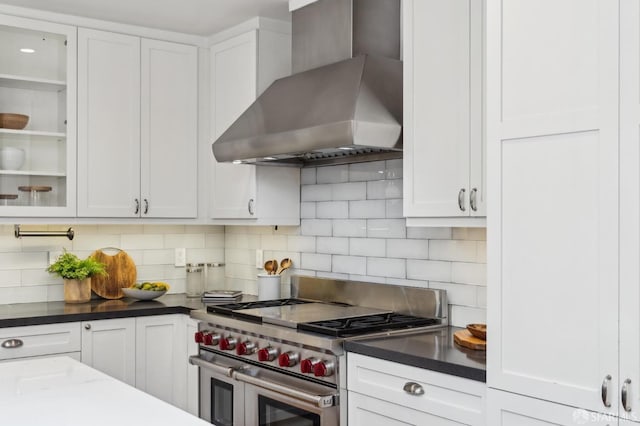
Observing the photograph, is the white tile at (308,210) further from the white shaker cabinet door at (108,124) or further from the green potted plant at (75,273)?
the green potted plant at (75,273)

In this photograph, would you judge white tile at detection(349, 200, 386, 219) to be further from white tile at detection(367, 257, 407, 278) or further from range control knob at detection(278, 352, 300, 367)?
range control knob at detection(278, 352, 300, 367)

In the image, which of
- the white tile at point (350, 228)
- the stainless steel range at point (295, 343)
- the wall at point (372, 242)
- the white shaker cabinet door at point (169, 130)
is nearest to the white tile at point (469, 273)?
the wall at point (372, 242)

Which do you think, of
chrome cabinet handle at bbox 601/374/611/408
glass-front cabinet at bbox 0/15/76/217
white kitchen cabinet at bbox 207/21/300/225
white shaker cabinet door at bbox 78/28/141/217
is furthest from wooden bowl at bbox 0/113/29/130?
chrome cabinet handle at bbox 601/374/611/408

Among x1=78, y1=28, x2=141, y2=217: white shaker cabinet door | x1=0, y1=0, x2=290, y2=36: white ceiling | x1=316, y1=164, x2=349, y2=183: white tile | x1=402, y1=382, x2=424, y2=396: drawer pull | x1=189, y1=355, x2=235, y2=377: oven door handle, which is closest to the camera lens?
x1=402, y1=382, x2=424, y2=396: drawer pull

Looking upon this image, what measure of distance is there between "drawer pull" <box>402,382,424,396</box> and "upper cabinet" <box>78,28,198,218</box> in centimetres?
219

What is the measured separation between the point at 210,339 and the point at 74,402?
1693 millimetres

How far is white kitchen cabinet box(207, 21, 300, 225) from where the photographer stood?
4.07m

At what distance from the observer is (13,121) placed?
12.8 feet

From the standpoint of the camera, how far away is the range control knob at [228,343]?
3570 millimetres

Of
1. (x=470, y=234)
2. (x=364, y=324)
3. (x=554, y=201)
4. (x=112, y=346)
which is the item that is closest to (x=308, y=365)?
(x=364, y=324)

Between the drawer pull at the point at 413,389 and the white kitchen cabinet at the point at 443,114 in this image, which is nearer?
the drawer pull at the point at 413,389

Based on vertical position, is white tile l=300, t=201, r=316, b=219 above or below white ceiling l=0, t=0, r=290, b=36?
below

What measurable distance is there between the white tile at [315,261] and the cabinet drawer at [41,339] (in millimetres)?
1320

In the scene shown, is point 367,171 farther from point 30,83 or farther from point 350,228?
point 30,83
